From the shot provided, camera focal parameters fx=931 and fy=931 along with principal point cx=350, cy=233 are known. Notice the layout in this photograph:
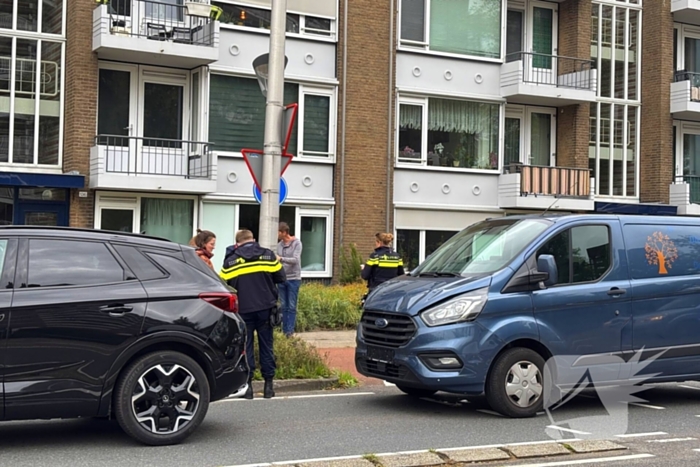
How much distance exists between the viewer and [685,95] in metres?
26.0

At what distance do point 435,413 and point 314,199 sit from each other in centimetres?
1239

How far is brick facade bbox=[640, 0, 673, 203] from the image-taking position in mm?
26281

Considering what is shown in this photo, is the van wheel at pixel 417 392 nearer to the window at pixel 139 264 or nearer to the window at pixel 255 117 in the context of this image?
the window at pixel 139 264

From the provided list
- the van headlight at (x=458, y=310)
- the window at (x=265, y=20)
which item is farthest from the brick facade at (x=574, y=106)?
the van headlight at (x=458, y=310)

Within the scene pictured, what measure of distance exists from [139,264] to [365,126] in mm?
14846

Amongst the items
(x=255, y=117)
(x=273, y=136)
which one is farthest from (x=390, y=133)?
(x=273, y=136)

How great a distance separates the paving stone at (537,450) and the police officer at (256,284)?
10.7 ft

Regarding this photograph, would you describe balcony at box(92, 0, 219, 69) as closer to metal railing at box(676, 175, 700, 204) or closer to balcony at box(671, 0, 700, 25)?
balcony at box(671, 0, 700, 25)

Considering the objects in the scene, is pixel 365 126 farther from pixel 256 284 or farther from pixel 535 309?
pixel 535 309

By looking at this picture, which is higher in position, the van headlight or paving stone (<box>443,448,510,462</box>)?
the van headlight

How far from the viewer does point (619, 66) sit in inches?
1048

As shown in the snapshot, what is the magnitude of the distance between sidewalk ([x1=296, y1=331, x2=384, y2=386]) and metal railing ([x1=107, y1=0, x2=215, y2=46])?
697 cm

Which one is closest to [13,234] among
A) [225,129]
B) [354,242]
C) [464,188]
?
[225,129]

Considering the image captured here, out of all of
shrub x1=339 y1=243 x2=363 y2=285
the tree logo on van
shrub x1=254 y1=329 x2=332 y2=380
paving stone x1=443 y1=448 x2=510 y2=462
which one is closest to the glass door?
shrub x1=339 y1=243 x2=363 y2=285
